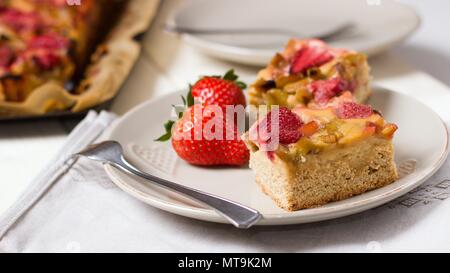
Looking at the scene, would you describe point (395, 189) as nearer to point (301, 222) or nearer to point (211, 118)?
point (301, 222)

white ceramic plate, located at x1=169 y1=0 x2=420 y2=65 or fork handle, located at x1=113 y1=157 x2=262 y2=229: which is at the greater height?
white ceramic plate, located at x1=169 y1=0 x2=420 y2=65

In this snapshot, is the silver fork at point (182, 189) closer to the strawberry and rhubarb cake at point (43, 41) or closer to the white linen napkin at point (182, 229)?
the white linen napkin at point (182, 229)

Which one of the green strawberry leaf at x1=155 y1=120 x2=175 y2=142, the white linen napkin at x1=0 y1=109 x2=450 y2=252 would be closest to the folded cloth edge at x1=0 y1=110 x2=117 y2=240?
the white linen napkin at x1=0 y1=109 x2=450 y2=252

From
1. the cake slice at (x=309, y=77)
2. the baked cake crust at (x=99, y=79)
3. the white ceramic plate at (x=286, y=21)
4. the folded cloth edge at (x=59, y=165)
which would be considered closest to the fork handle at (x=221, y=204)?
the folded cloth edge at (x=59, y=165)

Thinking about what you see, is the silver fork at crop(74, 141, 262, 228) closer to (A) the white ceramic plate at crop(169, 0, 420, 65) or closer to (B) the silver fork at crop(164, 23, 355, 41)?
(A) the white ceramic plate at crop(169, 0, 420, 65)

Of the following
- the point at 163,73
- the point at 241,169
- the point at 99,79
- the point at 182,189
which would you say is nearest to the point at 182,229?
the point at 182,189

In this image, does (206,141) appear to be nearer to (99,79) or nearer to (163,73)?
(99,79)
